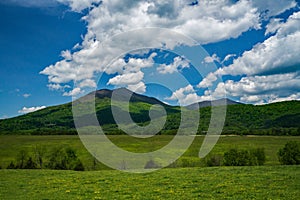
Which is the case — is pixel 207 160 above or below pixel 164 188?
below

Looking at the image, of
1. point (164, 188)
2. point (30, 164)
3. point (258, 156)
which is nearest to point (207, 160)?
point (258, 156)

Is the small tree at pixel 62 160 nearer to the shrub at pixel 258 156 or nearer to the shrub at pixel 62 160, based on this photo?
the shrub at pixel 62 160

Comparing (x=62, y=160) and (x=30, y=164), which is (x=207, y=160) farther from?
(x=30, y=164)

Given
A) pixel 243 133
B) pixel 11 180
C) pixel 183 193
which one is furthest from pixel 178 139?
pixel 183 193

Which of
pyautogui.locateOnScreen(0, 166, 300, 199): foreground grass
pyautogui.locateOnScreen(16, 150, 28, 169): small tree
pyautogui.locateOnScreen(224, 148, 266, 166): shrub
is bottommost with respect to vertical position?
pyautogui.locateOnScreen(224, 148, 266, 166): shrub

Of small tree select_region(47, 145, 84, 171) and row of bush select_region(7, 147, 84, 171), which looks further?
small tree select_region(47, 145, 84, 171)

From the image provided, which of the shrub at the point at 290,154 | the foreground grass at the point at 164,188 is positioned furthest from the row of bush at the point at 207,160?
the foreground grass at the point at 164,188

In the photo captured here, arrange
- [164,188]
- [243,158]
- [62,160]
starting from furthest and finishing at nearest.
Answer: [62,160]
[243,158]
[164,188]

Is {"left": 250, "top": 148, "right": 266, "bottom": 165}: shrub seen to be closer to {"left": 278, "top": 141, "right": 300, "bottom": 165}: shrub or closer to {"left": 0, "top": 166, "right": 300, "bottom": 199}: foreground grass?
{"left": 278, "top": 141, "right": 300, "bottom": 165}: shrub

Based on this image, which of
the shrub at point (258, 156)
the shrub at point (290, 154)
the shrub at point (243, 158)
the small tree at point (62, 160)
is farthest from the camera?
the shrub at point (258, 156)

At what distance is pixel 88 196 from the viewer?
22250 millimetres

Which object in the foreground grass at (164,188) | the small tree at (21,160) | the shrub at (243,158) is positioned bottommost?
the shrub at (243,158)

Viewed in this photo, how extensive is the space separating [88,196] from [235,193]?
10.5 metres

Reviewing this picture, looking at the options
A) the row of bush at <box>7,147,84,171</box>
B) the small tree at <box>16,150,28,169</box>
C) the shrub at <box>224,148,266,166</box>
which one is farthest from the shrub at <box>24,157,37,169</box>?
the shrub at <box>224,148,266,166</box>
